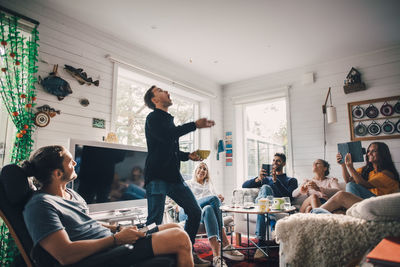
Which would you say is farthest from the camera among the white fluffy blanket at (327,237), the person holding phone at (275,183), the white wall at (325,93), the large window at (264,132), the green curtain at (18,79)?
the large window at (264,132)

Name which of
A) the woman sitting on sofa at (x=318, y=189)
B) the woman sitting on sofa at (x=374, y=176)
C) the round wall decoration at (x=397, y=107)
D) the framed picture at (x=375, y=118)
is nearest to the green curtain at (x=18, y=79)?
the woman sitting on sofa at (x=318, y=189)

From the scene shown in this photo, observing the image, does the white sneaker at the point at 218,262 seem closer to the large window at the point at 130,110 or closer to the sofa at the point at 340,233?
the sofa at the point at 340,233

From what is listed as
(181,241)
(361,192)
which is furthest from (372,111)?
(181,241)

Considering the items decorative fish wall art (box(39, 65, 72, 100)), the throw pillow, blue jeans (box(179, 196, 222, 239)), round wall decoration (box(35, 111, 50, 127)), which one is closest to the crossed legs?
the throw pillow

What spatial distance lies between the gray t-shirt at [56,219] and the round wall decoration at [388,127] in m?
3.88

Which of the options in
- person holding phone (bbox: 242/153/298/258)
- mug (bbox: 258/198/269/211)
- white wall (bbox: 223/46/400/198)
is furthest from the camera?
white wall (bbox: 223/46/400/198)

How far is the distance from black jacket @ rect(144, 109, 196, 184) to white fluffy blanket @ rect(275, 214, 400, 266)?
921 mm

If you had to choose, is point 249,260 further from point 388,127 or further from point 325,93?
point 325,93

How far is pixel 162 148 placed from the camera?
6.93 feet

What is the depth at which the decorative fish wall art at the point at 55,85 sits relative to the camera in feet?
8.98

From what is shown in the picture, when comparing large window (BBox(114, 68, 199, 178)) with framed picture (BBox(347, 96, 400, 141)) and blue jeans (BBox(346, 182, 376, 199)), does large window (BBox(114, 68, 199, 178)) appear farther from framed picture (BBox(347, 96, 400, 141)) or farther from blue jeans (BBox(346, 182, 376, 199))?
framed picture (BBox(347, 96, 400, 141))

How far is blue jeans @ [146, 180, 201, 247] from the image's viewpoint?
2012 mm

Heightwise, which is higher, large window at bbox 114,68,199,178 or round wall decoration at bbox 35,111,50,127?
large window at bbox 114,68,199,178

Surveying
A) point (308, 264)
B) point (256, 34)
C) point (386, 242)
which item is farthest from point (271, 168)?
point (386, 242)
